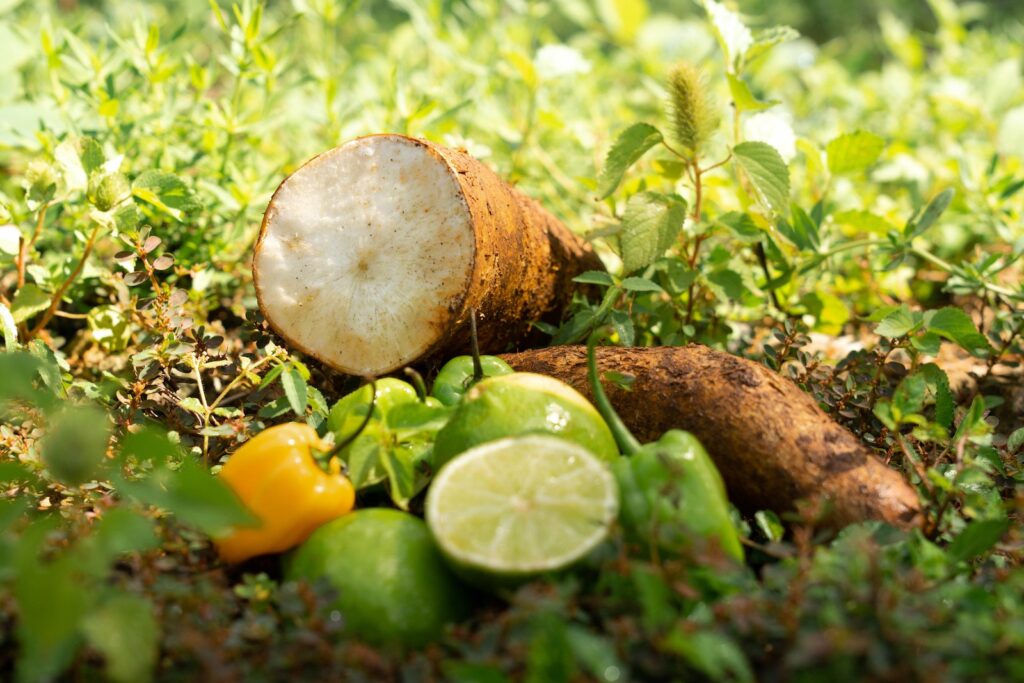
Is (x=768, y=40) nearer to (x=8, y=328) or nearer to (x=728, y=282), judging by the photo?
(x=728, y=282)

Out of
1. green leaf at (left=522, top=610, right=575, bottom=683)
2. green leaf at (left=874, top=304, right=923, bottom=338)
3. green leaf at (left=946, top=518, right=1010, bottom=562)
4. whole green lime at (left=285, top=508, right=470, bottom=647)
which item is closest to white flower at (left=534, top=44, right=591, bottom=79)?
green leaf at (left=874, top=304, right=923, bottom=338)

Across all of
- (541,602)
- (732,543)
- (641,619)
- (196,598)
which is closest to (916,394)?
(732,543)

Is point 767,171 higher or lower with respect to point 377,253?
higher

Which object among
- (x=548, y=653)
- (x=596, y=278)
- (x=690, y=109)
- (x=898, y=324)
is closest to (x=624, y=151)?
(x=690, y=109)

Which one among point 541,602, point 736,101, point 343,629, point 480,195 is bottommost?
point 343,629

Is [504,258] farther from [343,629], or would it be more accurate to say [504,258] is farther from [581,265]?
[343,629]

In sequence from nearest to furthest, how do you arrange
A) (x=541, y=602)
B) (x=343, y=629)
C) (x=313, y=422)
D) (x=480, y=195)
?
(x=541, y=602), (x=343, y=629), (x=313, y=422), (x=480, y=195)
